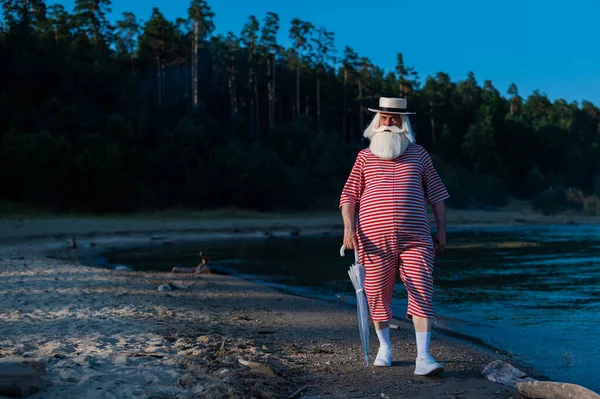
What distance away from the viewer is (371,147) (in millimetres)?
4438

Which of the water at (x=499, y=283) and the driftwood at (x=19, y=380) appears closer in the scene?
the driftwood at (x=19, y=380)

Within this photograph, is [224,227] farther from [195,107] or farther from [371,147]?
[371,147]

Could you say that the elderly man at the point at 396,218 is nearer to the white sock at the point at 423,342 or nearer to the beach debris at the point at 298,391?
the white sock at the point at 423,342

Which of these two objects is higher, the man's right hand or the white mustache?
the white mustache

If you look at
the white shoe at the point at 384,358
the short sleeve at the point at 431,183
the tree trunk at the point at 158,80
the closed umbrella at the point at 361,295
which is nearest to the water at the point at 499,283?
the white shoe at the point at 384,358

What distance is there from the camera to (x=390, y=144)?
14.4ft

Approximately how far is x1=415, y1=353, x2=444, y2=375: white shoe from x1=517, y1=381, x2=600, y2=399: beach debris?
574 millimetres

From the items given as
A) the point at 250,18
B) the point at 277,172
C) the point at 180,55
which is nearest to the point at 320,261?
the point at 277,172

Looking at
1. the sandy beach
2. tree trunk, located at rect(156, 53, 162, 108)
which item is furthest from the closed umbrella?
tree trunk, located at rect(156, 53, 162, 108)

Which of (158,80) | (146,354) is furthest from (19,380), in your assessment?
(158,80)

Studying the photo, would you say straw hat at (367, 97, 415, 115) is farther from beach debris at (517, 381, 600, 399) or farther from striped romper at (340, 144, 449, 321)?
beach debris at (517, 381, 600, 399)

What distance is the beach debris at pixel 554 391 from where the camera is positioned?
11.8ft

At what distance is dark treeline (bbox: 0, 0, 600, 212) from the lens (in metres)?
33.6

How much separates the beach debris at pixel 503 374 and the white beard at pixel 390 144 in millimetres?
1653
